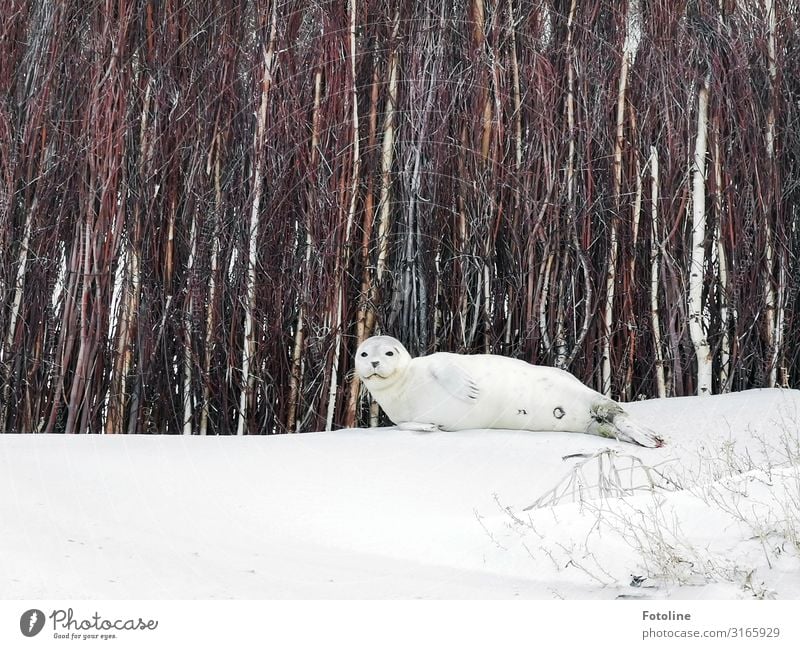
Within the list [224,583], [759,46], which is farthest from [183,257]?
[759,46]

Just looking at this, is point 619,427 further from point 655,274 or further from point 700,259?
point 700,259

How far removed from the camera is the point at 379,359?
286 centimetres

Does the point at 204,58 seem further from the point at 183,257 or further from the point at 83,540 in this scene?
the point at 83,540

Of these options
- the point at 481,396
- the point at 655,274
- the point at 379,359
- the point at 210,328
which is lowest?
the point at 481,396

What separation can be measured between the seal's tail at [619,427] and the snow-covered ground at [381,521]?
1.8 inches

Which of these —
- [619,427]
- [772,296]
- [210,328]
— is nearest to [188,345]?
[210,328]

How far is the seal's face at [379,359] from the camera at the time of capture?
9.39 ft

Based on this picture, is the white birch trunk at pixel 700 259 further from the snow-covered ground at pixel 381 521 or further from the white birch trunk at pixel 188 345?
the white birch trunk at pixel 188 345

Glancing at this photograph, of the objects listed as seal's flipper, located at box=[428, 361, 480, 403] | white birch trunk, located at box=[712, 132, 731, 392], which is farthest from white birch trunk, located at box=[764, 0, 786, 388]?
seal's flipper, located at box=[428, 361, 480, 403]

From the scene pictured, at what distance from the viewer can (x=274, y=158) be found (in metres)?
3.52

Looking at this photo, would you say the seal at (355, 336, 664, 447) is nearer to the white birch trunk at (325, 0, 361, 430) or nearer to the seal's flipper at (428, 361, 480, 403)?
the seal's flipper at (428, 361, 480, 403)

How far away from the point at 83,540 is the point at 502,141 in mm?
2358

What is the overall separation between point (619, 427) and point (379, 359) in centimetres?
76

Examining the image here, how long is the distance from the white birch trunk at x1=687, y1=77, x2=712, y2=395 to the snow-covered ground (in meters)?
0.74
